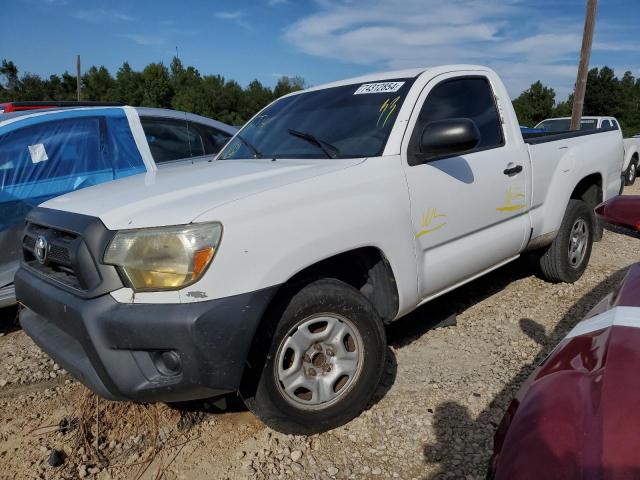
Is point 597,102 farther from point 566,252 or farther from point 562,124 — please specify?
point 566,252

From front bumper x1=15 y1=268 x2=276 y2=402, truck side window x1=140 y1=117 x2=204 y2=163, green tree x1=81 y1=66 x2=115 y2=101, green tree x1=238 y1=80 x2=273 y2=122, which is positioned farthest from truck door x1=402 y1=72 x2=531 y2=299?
green tree x1=81 y1=66 x2=115 y2=101

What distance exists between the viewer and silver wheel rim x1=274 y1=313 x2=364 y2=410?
7.27 feet

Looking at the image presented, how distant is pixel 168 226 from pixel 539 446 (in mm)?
1458

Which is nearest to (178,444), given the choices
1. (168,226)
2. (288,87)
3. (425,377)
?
(168,226)

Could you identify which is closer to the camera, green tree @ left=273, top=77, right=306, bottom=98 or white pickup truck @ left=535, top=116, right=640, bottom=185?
white pickup truck @ left=535, top=116, right=640, bottom=185

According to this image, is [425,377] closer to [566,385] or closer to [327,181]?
[327,181]

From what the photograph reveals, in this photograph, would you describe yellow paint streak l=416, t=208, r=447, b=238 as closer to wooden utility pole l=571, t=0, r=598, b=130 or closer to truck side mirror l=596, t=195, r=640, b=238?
truck side mirror l=596, t=195, r=640, b=238

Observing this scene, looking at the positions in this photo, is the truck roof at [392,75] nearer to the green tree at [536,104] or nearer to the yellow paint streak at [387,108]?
the yellow paint streak at [387,108]

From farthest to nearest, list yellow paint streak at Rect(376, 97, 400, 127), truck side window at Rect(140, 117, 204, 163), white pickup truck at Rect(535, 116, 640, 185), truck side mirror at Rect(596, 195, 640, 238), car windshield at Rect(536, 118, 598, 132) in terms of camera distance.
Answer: car windshield at Rect(536, 118, 598, 132)
white pickup truck at Rect(535, 116, 640, 185)
truck side window at Rect(140, 117, 204, 163)
yellow paint streak at Rect(376, 97, 400, 127)
truck side mirror at Rect(596, 195, 640, 238)

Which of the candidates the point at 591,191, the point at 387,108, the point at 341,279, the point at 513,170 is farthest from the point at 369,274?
the point at 591,191

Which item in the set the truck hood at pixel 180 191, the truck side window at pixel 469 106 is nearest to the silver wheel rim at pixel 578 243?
the truck side window at pixel 469 106

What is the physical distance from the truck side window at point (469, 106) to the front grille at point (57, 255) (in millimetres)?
1972

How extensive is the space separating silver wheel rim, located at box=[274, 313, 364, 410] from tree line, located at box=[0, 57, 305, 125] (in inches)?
1307

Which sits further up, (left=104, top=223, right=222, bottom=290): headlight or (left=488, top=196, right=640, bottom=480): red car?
(left=104, top=223, right=222, bottom=290): headlight
